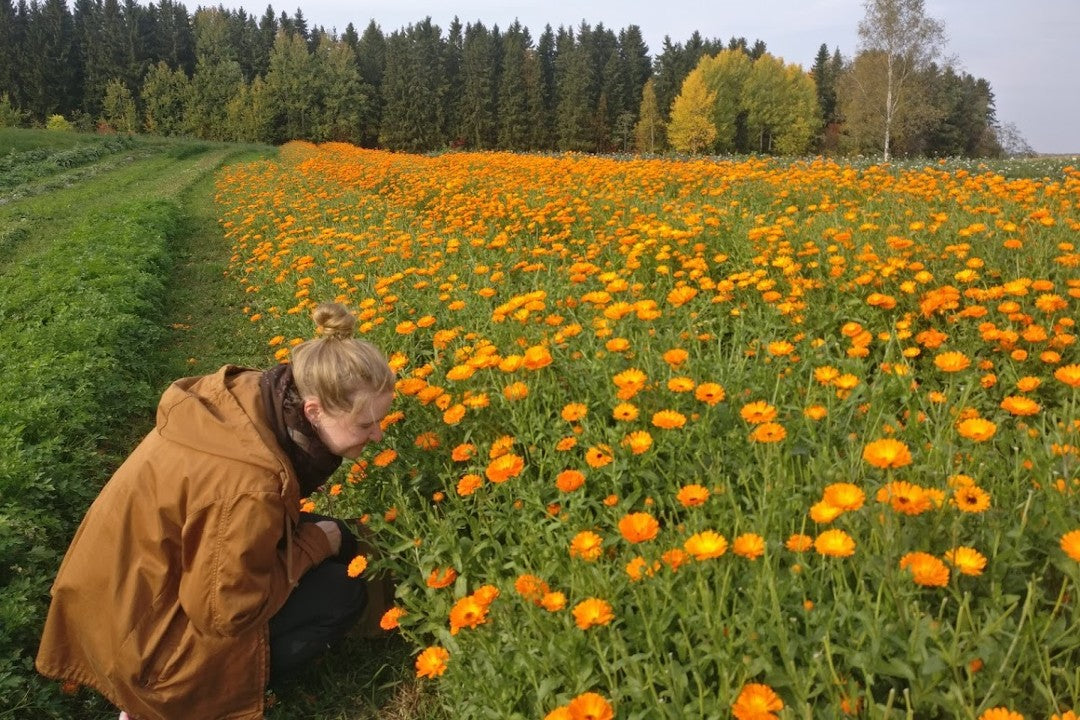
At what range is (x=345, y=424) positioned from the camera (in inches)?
85.7

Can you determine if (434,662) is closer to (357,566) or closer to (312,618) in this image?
(357,566)

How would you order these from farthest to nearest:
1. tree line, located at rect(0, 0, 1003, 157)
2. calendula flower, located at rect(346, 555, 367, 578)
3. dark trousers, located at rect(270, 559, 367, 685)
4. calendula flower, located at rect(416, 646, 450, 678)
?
tree line, located at rect(0, 0, 1003, 157), dark trousers, located at rect(270, 559, 367, 685), calendula flower, located at rect(346, 555, 367, 578), calendula flower, located at rect(416, 646, 450, 678)

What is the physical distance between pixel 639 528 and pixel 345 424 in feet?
3.29

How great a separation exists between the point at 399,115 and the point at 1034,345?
54.0m

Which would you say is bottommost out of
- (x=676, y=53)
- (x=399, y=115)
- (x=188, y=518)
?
(x=188, y=518)

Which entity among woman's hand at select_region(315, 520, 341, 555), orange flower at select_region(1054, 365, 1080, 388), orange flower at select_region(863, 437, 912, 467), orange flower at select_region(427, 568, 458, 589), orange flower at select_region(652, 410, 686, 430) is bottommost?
woman's hand at select_region(315, 520, 341, 555)

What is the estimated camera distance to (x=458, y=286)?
159 inches

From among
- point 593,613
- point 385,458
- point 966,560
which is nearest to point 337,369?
point 385,458

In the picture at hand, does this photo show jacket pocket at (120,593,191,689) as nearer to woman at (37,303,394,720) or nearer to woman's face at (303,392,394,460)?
woman at (37,303,394,720)

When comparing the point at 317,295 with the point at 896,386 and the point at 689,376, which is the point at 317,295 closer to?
the point at 689,376

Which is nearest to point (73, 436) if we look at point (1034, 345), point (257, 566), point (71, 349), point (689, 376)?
point (71, 349)

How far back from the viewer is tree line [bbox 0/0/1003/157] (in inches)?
1901

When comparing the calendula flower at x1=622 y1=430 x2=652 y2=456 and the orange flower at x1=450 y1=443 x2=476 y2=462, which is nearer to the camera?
the calendula flower at x1=622 y1=430 x2=652 y2=456

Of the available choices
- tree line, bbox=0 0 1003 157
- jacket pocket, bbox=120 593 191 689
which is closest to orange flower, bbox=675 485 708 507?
jacket pocket, bbox=120 593 191 689
